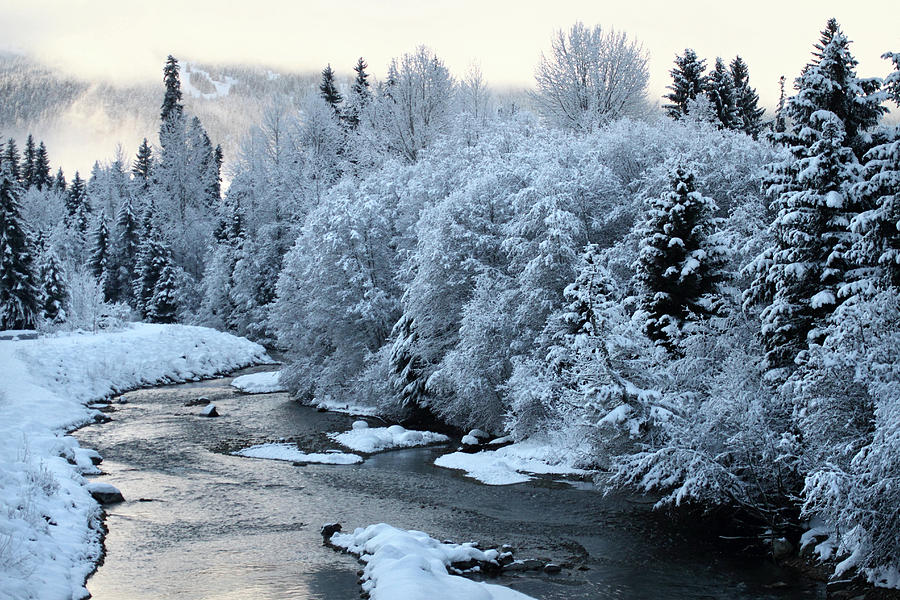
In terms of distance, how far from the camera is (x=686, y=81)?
1885 inches

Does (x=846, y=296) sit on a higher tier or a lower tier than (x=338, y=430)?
higher

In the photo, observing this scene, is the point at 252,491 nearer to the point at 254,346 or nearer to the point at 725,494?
the point at 725,494

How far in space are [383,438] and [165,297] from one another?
4588cm

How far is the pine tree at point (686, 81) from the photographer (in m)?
47.4

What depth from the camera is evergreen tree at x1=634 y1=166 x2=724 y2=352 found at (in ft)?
64.2

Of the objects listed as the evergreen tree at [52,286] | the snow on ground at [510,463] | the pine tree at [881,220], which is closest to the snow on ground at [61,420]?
the evergreen tree at [52,286]

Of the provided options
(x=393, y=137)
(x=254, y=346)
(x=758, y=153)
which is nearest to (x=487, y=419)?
(x=758, y=153)

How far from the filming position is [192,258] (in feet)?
239

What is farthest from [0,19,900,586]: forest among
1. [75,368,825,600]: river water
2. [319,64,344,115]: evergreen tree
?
[319,64,344,115]: evergreen tree

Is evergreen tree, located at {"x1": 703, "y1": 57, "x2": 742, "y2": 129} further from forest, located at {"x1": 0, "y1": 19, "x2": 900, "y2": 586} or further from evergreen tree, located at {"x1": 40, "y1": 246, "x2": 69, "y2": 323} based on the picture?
evergreen tree, located at {"x1": 40, "y1": 246, "x2": 69, "y2": 323}

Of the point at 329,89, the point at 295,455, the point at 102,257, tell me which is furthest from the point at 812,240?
the point at 102,257

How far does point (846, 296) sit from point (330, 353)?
27.8 meters

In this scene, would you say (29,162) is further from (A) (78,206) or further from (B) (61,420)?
(B) (61,420)

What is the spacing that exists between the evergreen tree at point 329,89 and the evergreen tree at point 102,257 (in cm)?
2574
